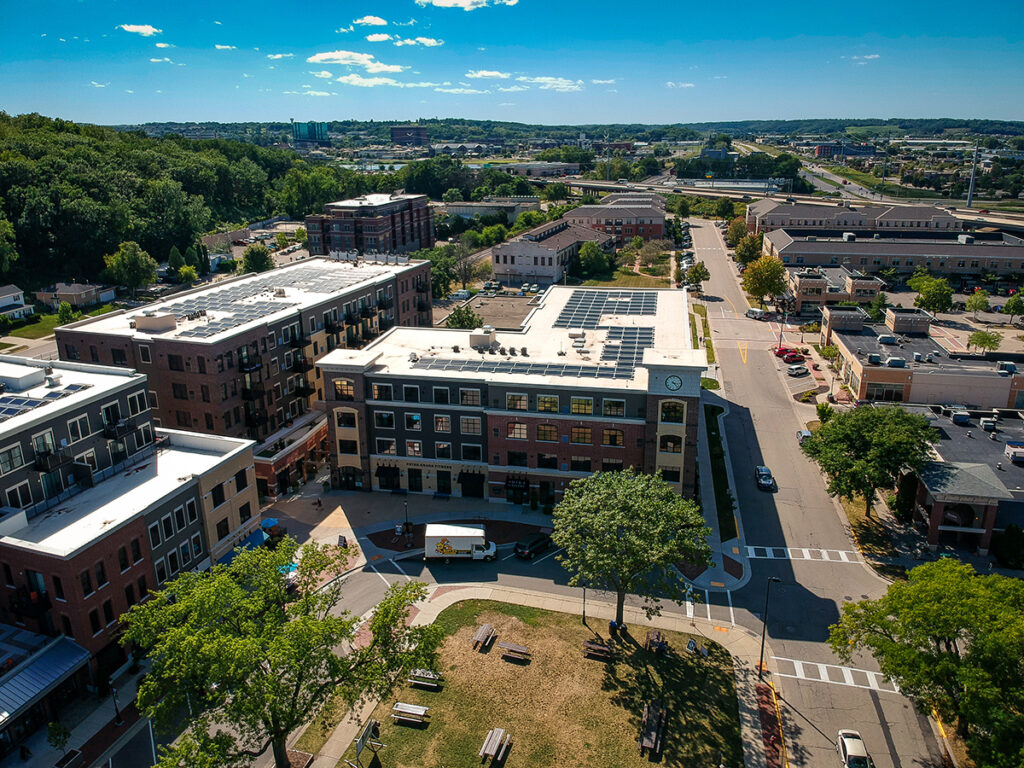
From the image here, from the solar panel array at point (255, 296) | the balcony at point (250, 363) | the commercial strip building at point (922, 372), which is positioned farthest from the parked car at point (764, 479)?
the solar panel array at point (255, 296)

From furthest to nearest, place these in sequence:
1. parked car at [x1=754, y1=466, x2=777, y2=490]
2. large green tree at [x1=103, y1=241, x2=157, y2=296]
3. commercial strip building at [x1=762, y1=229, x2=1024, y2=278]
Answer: commercial strip building at [x1=762, y1=229, x2=1024, y2=278] < large green tree at [x1=103, y1=241, x2=157, y2=296] < parked car at [x1=754, y1=466, x2=777, y2=490]

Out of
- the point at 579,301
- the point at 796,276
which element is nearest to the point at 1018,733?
the point at 579,301

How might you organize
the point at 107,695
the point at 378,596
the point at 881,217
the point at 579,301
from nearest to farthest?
1. the point at 107,695
2. the point at 378,596
3. the point at 579,301
4. the point at 881,217

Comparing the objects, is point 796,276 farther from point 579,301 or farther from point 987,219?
point 987,219

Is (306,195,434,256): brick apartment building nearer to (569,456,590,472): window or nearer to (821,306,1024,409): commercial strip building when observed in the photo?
(821,306,1024,409): commercial strip building

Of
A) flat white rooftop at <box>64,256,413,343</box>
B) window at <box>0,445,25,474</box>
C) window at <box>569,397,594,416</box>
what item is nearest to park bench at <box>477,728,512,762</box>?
window at <box>569,397,594,416</box>

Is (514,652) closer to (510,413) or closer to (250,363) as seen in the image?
(510,413)

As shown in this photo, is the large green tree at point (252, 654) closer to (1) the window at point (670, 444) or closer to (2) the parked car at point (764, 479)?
(1) the window at point (670, 444)
